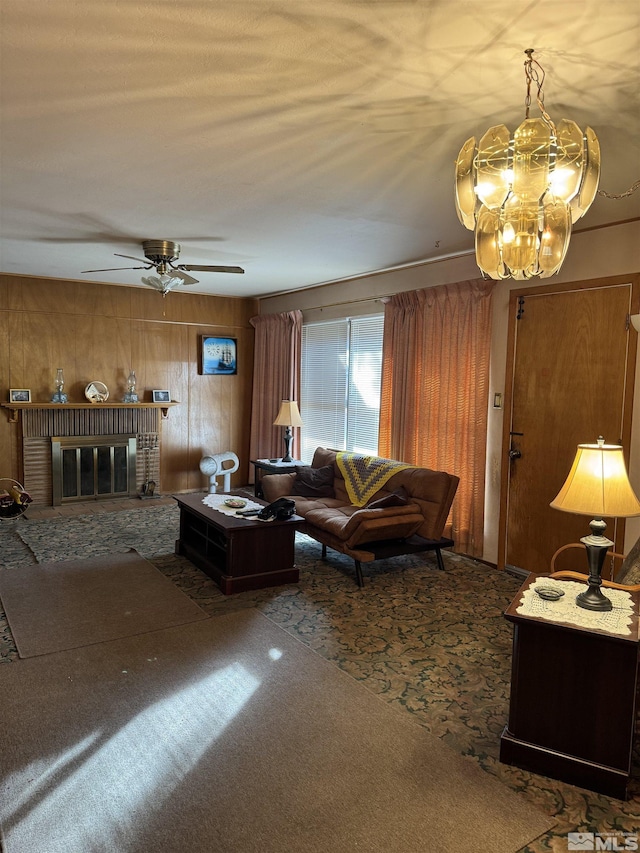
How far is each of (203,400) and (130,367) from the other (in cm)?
106

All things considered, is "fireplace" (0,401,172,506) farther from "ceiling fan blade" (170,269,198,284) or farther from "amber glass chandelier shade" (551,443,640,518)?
"amber glass chandelier shade" (551,443,640,518)

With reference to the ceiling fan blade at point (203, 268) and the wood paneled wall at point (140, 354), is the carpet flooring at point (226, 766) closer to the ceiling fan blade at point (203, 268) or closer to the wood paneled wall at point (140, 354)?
the ceiling fan blade at point (203, 268)

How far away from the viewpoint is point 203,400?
798 centimetres

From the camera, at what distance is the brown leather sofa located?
4402mm

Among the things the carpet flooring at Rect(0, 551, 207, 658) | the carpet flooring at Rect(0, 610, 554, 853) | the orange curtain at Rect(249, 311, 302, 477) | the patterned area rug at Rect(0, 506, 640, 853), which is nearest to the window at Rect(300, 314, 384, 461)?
the orange curtain at Rect(249, 311, 302, 477)

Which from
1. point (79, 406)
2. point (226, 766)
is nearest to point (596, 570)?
point (226, 766)

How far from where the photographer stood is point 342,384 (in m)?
6.80

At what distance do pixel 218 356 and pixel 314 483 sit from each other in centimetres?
307

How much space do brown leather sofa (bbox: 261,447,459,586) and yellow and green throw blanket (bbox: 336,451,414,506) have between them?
0.07 meters

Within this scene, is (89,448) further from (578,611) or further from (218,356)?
(578,611)

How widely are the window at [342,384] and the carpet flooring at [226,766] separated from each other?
354 centimetres

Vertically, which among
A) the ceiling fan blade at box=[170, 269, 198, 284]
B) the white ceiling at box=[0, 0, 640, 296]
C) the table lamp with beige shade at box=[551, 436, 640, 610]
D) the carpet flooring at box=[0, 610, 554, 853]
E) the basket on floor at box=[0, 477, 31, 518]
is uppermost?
the white ceiling at box=[0, 0, 640, 296]

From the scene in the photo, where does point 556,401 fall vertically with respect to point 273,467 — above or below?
above

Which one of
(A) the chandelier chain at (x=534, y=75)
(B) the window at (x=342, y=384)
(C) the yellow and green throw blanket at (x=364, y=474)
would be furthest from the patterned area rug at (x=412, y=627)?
(A) the chandelier chain at (x=534, y=75)
